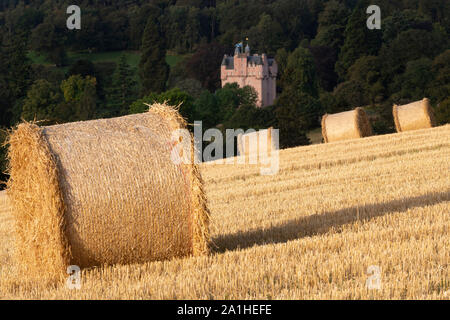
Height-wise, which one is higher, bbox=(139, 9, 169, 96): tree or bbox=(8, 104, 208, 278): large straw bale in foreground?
bbox=(139, 9, 169, 96): tree

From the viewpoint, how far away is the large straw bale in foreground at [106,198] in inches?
313

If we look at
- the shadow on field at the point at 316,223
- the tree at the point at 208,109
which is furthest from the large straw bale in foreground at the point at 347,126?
the tree at the point at 208,109

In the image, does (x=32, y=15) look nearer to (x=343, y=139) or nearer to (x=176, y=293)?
(x=343, y=139)

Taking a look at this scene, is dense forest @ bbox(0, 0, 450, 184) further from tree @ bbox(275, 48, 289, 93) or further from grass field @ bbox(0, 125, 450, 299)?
grass field @ bbox(0, 125, 450, 299)

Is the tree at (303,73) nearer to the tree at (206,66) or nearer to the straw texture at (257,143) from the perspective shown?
the tree at (206,66)

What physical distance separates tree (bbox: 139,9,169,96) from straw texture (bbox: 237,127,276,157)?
80.1 meters

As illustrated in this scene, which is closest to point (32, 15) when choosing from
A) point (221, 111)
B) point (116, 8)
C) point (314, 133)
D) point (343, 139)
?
point (116, 8)

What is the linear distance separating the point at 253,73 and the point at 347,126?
91.9m

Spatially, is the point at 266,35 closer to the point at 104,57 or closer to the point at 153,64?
the point at 153,64

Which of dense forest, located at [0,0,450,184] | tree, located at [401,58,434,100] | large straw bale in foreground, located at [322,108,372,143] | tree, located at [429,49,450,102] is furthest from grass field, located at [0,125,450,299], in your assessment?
tree, located at [401,58,434,100]

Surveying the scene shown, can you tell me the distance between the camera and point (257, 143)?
2552cm

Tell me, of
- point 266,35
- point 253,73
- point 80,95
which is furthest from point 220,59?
point 80,95

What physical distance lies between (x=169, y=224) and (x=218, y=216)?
3754 millimetres

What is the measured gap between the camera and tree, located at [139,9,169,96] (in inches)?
4237
